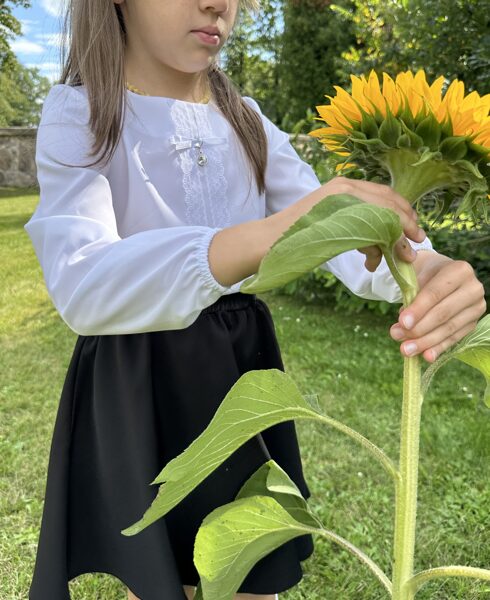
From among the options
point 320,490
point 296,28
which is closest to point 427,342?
point 320,490

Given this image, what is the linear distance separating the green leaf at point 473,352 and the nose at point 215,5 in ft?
1.56

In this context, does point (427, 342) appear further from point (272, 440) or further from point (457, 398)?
point (457, 398)

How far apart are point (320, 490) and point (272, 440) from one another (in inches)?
32.5

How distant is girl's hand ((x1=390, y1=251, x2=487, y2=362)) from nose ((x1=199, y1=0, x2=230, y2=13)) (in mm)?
404

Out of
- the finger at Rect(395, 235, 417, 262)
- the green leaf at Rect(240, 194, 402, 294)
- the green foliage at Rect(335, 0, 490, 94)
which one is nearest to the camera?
the green leaf at Rect(240, 194, 402, 294)

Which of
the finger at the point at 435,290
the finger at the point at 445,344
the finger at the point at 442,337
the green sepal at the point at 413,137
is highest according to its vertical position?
the green sepal at the point at 413,137

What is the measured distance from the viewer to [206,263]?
580 mm

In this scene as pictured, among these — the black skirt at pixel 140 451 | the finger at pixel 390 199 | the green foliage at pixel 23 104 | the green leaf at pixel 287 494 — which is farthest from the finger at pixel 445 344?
the green foliage at pixel 23 104

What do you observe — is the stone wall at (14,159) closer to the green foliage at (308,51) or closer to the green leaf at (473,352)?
Result: the green foliage at (308,51)

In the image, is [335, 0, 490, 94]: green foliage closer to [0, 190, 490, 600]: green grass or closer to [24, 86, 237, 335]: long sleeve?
[0, 190, 490, 600]: green grass

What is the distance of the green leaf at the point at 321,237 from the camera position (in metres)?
0.40

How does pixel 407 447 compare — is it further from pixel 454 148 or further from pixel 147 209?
pixel 147 209

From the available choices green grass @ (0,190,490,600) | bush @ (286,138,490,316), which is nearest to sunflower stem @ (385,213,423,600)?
green grass @ (0,190,490,600)

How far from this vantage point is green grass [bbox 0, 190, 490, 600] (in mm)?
1483
